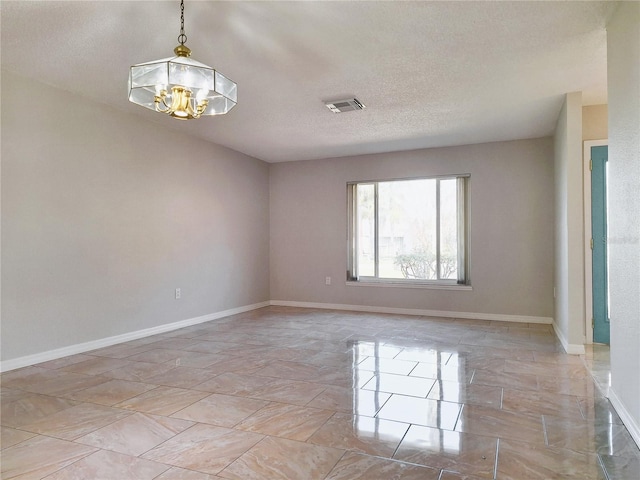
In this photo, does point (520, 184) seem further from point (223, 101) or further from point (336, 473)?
point (336, 473)

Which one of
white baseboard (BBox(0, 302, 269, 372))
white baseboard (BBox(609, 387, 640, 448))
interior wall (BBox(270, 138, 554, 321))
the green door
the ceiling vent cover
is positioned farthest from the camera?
interior wall (BBox(270, 138, 554, 321))

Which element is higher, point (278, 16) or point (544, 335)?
point (278, 16)

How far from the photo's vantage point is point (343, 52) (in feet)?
10.2

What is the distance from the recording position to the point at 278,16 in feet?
8.52

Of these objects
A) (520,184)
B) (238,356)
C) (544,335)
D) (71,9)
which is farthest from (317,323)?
(71,9)

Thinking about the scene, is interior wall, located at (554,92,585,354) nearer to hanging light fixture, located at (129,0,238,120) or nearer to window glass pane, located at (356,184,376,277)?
window glass pane, located at (356,184,376,277)

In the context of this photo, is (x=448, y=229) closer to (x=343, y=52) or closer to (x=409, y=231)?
(x=409, y=231)

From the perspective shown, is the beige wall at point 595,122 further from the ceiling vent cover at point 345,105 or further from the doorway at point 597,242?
the ceiling vent cover at point 345,105

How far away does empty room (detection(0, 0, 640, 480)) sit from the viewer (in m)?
2.24

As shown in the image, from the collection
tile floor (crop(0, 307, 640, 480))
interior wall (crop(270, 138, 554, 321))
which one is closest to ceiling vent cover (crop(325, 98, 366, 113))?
interior wall (crop(270, 138, 554, 321))

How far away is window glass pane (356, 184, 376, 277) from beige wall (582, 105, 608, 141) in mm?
3049

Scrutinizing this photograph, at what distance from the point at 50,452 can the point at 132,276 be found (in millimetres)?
2682

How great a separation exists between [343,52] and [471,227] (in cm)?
369

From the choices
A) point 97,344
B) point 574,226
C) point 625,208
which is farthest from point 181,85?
point 574,226
